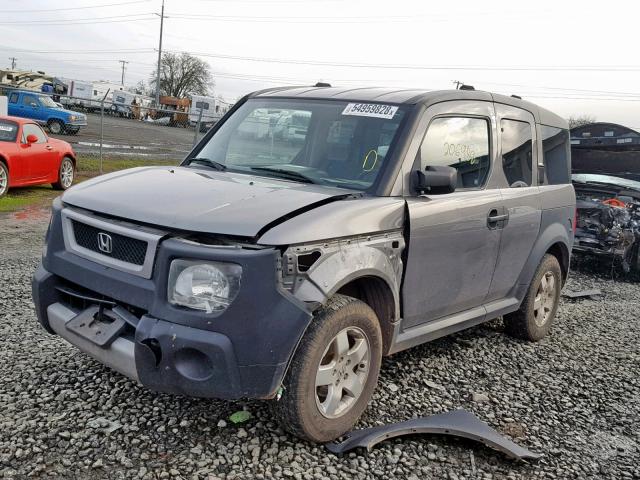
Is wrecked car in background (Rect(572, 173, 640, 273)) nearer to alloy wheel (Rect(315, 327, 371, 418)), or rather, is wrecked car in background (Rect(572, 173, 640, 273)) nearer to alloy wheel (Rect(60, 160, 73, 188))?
alloy wheel (Rect(315, 327, 371, 418))

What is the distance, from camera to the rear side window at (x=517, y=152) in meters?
4.88

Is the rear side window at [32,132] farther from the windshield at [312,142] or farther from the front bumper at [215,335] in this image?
the front bumper at [215,335]

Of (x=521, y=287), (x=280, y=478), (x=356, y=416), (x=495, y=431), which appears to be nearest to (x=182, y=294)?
(x=280, y=478)

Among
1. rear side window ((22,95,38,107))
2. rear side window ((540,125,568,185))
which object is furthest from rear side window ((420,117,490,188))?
rear side window ((22,95,38,107))

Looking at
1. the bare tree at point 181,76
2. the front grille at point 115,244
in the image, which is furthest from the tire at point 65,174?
the bare tree at point 181,76

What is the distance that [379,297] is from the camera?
3.70 meters

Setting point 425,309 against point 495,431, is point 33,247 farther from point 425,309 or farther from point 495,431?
point 495,431

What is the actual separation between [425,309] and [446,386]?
0.70 meters

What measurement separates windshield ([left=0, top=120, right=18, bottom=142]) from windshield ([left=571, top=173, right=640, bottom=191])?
410 inches

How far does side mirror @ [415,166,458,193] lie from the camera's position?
378 cm

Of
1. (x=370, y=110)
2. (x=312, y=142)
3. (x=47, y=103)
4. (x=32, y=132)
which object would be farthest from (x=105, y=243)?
(x=47, y=103)

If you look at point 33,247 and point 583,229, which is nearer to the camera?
point 33,247

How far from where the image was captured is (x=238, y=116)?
4820 millimetres

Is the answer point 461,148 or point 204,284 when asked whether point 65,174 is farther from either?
point 204,284
